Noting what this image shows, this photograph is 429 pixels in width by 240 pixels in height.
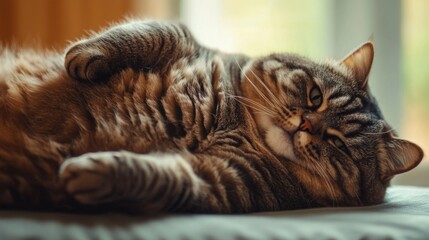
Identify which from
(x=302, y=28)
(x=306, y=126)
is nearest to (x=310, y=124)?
(x=306, y=126)

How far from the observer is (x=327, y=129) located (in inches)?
53.2

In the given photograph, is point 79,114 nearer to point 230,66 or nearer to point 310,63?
point 230,66

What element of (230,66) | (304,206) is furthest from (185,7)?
(304,206)

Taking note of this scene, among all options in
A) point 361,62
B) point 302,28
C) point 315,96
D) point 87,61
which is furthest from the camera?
point 302,28

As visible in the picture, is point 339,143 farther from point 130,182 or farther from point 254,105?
point 130,182

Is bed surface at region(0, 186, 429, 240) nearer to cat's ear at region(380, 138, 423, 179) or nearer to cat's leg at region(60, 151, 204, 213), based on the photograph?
cat's leg at region(60, 151, 204, 213)

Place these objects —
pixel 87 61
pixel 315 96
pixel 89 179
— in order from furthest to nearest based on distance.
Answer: pixel 315 96, pixel 87 61, pixel 89 179

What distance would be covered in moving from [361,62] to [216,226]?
833 mm

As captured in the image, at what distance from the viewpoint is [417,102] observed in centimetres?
246

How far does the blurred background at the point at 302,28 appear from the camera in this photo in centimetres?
242

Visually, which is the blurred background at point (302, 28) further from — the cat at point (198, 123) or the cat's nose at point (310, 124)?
the cat's nose at point (310, 124)

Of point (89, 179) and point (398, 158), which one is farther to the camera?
point (398, 158)

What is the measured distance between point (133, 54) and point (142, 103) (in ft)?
0.47

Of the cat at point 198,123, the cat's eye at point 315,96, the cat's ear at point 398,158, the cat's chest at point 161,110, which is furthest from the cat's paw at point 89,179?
the cat's ear at point 398,158
